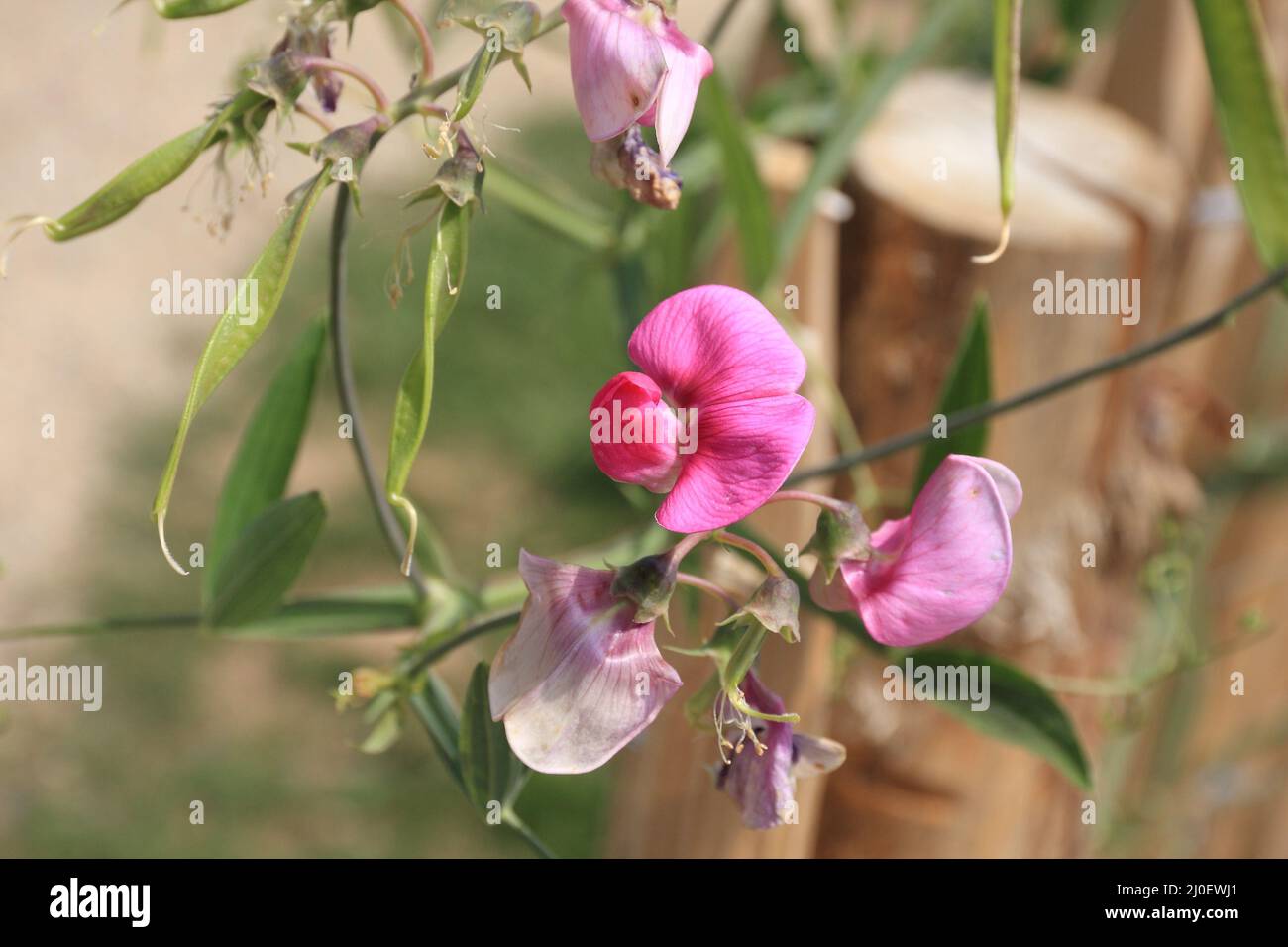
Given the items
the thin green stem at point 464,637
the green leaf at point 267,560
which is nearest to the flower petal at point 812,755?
the thin green stem at point 464,637

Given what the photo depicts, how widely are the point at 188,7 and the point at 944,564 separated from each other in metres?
0.29

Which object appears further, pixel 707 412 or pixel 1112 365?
pixel 1112 365

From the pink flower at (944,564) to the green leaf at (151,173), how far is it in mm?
220

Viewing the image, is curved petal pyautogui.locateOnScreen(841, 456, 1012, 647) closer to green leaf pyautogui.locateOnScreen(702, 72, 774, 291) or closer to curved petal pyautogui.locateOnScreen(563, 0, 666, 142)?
curved petal pyautogui.locateOnScreen(563, 0, 666, 142)

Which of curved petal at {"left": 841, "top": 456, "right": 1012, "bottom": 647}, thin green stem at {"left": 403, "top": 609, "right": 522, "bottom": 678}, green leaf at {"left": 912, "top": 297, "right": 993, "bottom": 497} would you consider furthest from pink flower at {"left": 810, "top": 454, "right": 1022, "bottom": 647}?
green leaf at {"left": 912, "top": 297, "right": 993, "bottom": 497}

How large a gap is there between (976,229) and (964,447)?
0.28 metres

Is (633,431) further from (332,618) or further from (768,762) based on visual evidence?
(332,618)

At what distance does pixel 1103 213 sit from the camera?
0.81 m

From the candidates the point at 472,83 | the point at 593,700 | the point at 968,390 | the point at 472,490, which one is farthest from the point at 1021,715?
the point at 472,490

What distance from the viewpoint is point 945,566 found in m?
0.34

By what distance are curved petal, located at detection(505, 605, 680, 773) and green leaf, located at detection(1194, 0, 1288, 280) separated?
0.35 meters
